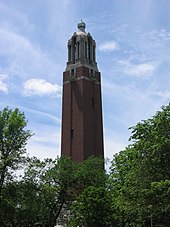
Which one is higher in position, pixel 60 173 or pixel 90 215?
pixel 60 173

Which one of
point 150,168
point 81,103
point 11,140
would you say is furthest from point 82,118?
point 150,168

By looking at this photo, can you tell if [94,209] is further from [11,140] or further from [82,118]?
[82,118]

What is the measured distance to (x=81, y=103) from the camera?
5522cm

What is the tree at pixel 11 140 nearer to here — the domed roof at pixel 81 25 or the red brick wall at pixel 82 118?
the red brick wall at pixel 82 118

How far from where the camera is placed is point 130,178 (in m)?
20.7

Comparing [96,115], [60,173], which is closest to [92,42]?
[96,115]

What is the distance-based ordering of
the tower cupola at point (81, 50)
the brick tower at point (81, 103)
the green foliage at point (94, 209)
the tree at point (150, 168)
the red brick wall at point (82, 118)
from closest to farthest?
the tree at point (150, 168)
the green foliage at point (94, 209)
the red brick wall at point (82, 118)
the brick tower at point (81, 103)
the tower cupola at point (81, 50)

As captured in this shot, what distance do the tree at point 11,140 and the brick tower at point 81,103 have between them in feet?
79.8

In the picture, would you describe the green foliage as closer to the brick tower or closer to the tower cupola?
the brick tower

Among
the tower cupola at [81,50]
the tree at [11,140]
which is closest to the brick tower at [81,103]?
the tower cupola at [81,50]

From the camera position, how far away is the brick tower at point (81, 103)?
52.8 metres

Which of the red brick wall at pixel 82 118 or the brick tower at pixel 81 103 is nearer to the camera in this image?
the red brick wall at pixel 82 118

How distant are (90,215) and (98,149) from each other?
29.3 m

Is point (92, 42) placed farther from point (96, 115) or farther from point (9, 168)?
point (9, 168)
